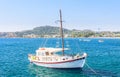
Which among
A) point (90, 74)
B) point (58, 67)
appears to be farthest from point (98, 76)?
point (58, 67)

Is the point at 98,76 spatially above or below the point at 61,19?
below

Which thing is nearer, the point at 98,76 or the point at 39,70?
the point at 98,76

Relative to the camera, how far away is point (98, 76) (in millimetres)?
45188

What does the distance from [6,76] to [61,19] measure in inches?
700

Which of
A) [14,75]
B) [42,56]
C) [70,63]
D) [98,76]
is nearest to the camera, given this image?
[98,76]

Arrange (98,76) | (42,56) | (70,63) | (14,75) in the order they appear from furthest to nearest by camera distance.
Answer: (42,56) → (70,63) → (14,75) → (98,76)

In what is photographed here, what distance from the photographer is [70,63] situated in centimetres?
5144

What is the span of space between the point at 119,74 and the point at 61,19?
58.4 ft

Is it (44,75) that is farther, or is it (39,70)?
(39,70)

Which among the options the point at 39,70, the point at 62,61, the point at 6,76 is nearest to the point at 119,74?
the point at 62,61

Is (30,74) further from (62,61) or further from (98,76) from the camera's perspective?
(98,76)

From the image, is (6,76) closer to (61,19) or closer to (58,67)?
(58,67)

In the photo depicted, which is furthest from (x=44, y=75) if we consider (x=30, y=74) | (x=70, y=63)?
(x=70, y=63)

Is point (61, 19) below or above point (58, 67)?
above
